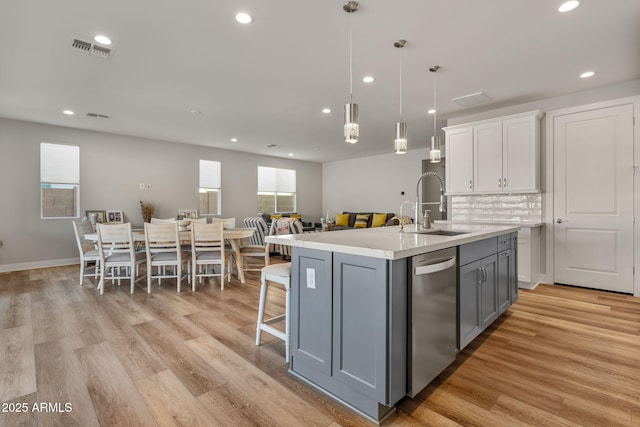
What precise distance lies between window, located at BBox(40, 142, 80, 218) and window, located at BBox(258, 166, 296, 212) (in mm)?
4181

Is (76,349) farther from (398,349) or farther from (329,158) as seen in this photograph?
(329,158)

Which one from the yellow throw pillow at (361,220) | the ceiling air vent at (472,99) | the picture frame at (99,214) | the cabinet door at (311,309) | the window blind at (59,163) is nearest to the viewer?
the cabinet door at (311,309)

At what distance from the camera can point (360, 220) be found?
8.73 metres

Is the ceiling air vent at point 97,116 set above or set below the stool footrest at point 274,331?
above

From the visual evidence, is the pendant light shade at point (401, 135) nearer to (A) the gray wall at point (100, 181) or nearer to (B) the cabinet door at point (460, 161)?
(B) the cabinet door at point (460, 161)

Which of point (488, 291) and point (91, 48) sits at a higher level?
point (91, 48)

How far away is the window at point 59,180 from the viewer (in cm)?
559

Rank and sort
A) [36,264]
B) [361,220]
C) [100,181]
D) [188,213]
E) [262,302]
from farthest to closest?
[361,220], [188,213], [100,181], [36,264], [262,302]

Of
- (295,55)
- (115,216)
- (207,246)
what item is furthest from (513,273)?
(115,216)

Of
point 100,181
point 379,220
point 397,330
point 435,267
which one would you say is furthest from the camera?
point 379,220

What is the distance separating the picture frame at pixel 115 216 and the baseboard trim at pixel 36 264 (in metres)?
0.95

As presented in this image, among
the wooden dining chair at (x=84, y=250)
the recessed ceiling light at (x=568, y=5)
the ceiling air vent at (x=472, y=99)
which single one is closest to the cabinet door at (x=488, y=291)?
the recessed ceiling light at (x=568, y=5)

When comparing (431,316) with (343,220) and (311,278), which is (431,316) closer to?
(311,278)

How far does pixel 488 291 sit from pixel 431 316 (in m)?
1.06
